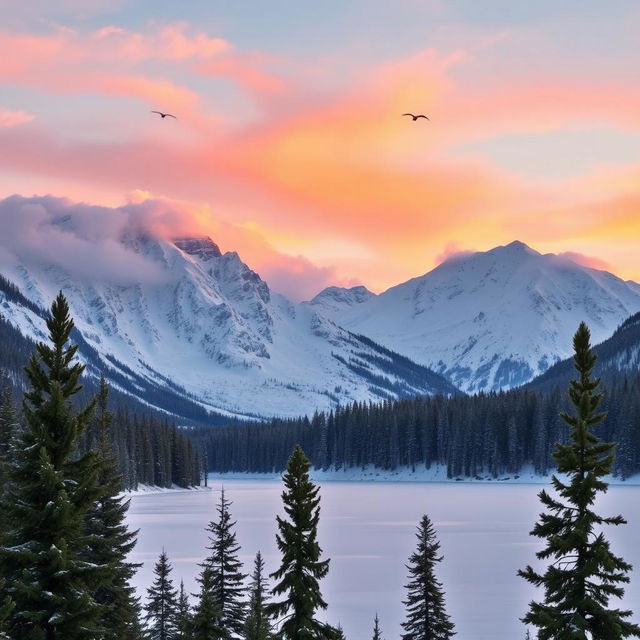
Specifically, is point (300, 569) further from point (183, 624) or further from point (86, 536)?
point (183, 624)

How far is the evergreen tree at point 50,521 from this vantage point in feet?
75.3

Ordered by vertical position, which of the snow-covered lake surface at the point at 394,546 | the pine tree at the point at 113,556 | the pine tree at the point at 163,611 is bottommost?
the snow-covered lake surface at the point at 394,546

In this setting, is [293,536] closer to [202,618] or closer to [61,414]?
[202,618]

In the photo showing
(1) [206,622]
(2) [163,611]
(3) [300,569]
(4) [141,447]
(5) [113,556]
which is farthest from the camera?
(4) [141,447]

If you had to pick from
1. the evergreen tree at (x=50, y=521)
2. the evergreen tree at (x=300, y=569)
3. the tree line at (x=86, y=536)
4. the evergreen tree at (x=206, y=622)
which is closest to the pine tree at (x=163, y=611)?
the evergreen tree at (x=206, y=622)

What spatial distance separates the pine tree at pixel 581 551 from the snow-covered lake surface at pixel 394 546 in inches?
906

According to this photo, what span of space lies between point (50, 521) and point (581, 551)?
43.3ft

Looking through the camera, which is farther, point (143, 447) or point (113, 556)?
point (143, 447)

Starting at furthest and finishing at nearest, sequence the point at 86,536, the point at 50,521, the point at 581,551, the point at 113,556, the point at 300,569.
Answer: the point at 113,556
the point at 300,569
the point at 581,551
the point at 86,536
the point at 50,521

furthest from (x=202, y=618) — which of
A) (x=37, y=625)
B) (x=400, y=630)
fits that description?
(x=400, y=630)

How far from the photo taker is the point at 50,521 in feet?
76.9

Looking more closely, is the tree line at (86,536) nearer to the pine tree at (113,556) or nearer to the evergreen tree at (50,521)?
the evergreen tree at (50,521)

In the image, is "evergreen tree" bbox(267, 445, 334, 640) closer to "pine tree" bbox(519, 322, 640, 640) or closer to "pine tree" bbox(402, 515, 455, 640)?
"pine tree" bbox(519, 322, 640, 640)

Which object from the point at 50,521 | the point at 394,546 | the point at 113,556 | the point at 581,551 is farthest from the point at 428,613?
the point at 394,546
